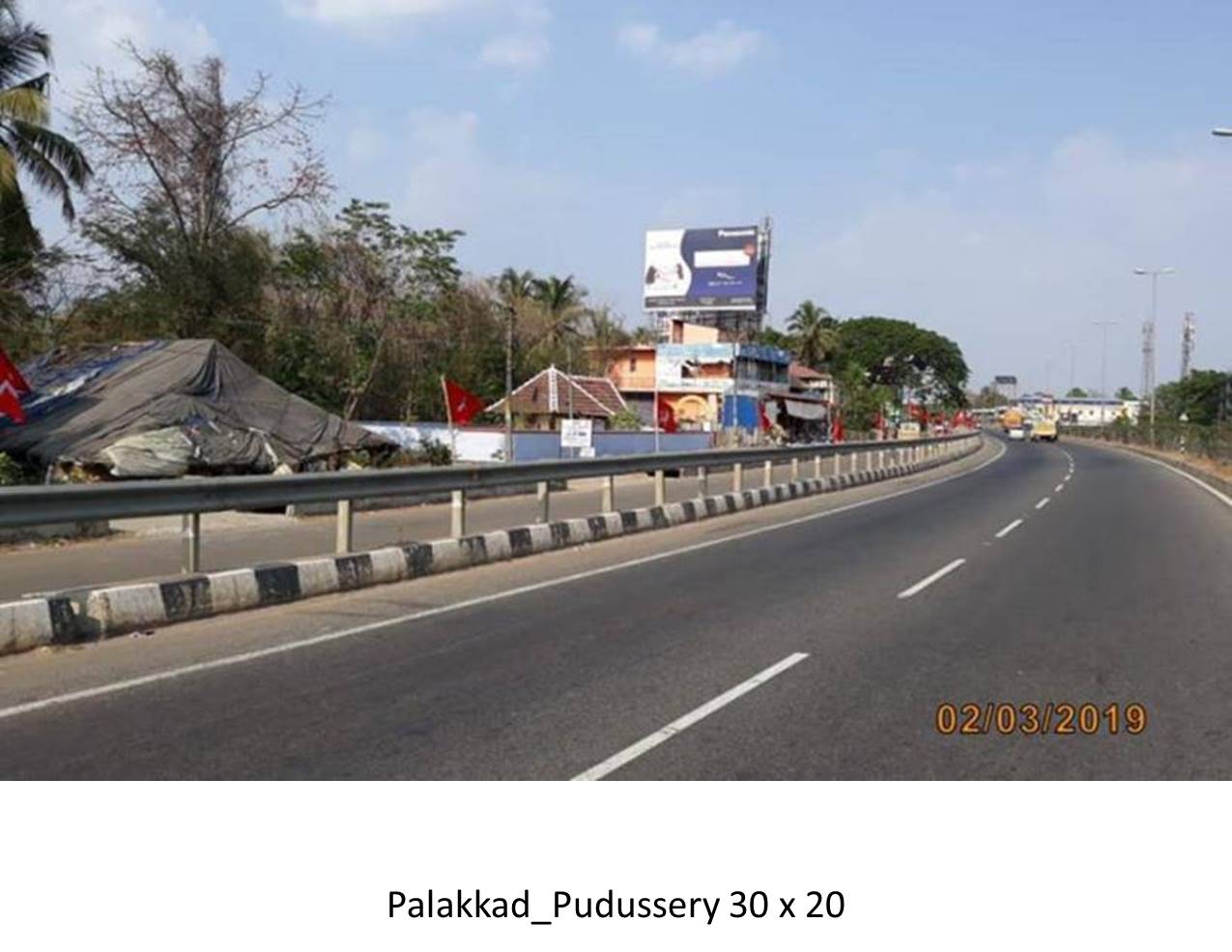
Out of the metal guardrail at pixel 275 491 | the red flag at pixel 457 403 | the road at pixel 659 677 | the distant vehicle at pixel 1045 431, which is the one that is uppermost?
the red flag at pixel 457 403

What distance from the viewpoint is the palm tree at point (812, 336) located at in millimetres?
107750

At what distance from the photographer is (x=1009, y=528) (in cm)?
1953

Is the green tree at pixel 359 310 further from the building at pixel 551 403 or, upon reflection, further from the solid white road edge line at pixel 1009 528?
the solid white road edge line at pixel 1009 528

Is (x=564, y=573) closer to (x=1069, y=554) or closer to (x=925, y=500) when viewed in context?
(x=1069, y=554)

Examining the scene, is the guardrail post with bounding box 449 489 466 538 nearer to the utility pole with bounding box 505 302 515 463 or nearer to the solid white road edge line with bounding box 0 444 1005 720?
the solid white road edge line with bounding box 0 444 1005 720

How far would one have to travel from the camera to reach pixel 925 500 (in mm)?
25938

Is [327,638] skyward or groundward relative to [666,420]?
groundward

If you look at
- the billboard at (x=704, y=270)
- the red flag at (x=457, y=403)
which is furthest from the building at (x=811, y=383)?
the red flag at (x=457, y=403)

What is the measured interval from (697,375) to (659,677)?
65680mm

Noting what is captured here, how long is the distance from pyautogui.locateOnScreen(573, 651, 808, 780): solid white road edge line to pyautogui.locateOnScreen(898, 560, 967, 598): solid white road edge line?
11.6 feet

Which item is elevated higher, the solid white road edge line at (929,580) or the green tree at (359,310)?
the green tree at (359,310)

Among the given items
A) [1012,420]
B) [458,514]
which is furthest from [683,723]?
[1012,420]

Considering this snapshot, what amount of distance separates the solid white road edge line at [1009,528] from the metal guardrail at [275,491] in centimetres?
516

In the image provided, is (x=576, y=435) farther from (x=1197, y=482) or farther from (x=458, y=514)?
(x=1197, y=482)
